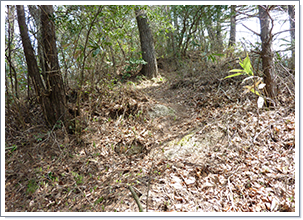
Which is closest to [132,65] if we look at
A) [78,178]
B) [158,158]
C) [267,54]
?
[267,54]

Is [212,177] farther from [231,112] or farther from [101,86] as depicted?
[101,86]

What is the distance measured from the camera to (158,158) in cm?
278


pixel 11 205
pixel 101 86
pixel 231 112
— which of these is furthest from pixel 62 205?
pixel 231 112

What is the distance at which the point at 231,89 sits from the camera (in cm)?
398

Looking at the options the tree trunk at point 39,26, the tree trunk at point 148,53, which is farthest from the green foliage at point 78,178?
the tree trunk at point 148,53

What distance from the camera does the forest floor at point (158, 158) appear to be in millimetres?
2070

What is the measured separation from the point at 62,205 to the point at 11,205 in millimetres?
563

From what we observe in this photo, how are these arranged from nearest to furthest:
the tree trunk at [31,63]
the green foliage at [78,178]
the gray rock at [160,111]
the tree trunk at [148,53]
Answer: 1. the green foliage at [78,178]
2. the tree trunk at [31,63]
3. the gray rock at [160,111]
4. the tree trunk at [148,53]

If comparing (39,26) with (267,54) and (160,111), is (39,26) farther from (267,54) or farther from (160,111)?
(267,54)

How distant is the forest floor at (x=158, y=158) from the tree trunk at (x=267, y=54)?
0.99ft

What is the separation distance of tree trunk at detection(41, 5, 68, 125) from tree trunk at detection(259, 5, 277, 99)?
12.2 feet

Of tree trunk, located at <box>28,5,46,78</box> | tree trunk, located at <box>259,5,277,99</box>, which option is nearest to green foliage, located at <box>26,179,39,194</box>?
tree trunk, located at <box>28,5,46,78</box>

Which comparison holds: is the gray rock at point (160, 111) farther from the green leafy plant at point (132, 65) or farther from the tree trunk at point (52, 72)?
the green leafy plant at point (132, 65)

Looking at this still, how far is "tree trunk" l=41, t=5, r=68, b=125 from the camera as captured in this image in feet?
9.57
